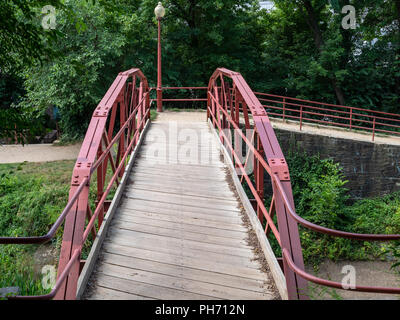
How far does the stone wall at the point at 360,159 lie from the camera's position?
1268 cm

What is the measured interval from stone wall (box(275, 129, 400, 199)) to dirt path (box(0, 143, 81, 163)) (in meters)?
8.64

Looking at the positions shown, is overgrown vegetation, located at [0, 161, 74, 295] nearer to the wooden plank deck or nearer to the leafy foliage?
the wooden plank deck

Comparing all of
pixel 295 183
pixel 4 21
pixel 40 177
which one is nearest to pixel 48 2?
pixel 4 21

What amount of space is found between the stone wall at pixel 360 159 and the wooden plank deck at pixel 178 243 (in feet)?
25.0

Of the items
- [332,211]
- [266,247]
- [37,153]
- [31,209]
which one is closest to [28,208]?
[31,209]

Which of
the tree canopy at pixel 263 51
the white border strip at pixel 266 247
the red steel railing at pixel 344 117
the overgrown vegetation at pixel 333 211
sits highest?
the tree canopy at pixel 263 51

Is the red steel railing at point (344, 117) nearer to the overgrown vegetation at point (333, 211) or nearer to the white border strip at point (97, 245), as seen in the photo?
the overgrown vegetation at point (333, 211)

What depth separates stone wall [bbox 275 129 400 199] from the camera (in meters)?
12.7

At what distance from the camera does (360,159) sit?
12.8m

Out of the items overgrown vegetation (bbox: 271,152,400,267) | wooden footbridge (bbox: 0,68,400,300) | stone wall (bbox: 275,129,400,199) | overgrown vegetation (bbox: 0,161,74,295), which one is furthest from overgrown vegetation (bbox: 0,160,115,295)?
stone wall (bbox: 275,129,400,199)

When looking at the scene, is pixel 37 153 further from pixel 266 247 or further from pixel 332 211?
pixel 266 247

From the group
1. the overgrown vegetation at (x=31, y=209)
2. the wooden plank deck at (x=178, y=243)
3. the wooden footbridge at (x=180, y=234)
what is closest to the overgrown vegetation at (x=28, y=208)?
the overgrown vegetation at (x=31, y=209)

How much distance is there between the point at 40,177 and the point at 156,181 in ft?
23.5

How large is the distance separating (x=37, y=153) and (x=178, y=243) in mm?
13061
